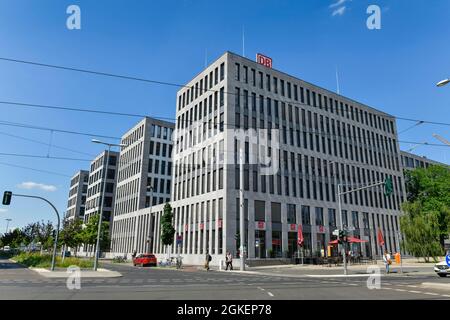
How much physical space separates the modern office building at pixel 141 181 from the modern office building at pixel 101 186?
376 inches

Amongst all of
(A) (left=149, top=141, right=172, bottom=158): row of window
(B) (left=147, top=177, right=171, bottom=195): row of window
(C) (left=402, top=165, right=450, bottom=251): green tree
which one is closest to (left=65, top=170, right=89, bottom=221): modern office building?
(B) (left=147, top=177, right=171, bottom=195): row of window

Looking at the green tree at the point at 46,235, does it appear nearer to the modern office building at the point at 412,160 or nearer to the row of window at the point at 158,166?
the row of window at the point at 158,166

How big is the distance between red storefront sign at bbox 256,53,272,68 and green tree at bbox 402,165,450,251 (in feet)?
94.0

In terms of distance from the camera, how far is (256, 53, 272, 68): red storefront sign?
170 ft

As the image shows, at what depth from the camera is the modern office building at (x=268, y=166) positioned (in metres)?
43.8

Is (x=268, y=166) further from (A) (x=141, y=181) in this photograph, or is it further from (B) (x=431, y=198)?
(A) (x=141, y=181)

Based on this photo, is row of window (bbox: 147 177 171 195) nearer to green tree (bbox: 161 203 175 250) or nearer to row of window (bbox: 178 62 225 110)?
row of window (bbox: 178 62 225 110)

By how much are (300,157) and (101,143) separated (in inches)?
1292

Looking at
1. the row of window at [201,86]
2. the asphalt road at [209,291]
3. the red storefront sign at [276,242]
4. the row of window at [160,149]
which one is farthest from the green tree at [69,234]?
the asphalt road at [209,291]

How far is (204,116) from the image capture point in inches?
1996

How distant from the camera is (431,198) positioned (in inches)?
2148

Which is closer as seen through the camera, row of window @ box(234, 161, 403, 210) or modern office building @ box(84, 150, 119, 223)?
row of window @ box(234, 161, 403, 210)

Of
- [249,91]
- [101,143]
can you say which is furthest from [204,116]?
[101,143]
